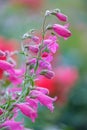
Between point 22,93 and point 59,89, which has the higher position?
Result: point 59,89

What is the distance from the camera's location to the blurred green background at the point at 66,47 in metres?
4.70

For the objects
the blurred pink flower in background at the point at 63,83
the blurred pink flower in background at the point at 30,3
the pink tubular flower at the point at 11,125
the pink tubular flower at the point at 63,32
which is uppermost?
the blurred pink flower in background at the point at 30,3

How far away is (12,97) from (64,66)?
3.71 metres

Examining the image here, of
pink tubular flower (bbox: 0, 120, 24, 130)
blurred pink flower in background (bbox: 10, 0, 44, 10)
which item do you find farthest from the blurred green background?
pink tubular flower (bbox: 0, 120, 24, 130)

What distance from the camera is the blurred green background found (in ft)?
15.4

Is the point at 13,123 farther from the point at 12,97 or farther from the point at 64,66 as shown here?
the point at 64,66

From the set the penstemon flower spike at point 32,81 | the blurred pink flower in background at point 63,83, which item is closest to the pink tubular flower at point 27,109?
the penstemon flower spike at point 32,81

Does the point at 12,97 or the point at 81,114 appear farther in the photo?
the point at 81,114

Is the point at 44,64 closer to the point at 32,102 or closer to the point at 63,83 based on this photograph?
the point at 32,102

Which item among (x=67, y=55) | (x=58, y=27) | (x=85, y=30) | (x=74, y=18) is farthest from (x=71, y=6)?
(x=58, y=27)

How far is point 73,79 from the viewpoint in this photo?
536cm

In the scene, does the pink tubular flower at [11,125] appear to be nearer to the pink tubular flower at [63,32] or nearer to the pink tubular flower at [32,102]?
the pink tubular flower at [32,102]

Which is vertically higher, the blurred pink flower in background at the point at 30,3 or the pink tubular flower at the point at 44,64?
the blurred pink flower in background at the point at 30,3

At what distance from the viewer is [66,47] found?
6.79 m
